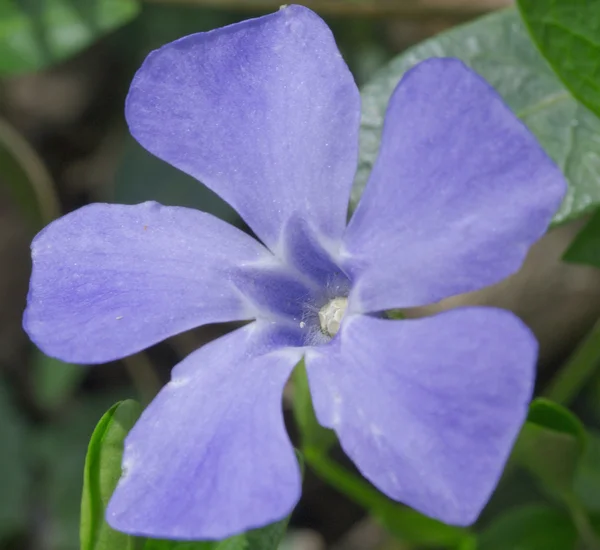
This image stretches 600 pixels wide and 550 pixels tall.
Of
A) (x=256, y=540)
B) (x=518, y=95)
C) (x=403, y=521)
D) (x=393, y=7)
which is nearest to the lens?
(x=256, y=540)

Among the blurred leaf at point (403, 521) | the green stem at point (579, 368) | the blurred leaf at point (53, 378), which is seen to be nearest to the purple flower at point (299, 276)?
the blurred leaf at point (403, 521)

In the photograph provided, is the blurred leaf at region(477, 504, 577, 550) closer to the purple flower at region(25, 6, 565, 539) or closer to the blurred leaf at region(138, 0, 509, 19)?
the purple flower at region(25, 6, 565, 539)

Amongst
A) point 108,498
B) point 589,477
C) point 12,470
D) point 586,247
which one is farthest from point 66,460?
point 586,247

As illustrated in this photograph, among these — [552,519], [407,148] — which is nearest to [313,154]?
[407,148]

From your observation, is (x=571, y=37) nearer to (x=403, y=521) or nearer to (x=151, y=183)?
(x=403, y=521)

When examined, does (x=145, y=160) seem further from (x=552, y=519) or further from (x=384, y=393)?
(x=384, y=393)

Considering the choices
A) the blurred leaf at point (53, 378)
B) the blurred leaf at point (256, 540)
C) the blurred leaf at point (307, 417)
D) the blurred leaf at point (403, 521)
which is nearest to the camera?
the blurred leaf at point (256, 540)

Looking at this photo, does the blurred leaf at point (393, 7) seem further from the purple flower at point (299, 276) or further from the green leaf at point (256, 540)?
the green leaf at point (256, 540)
